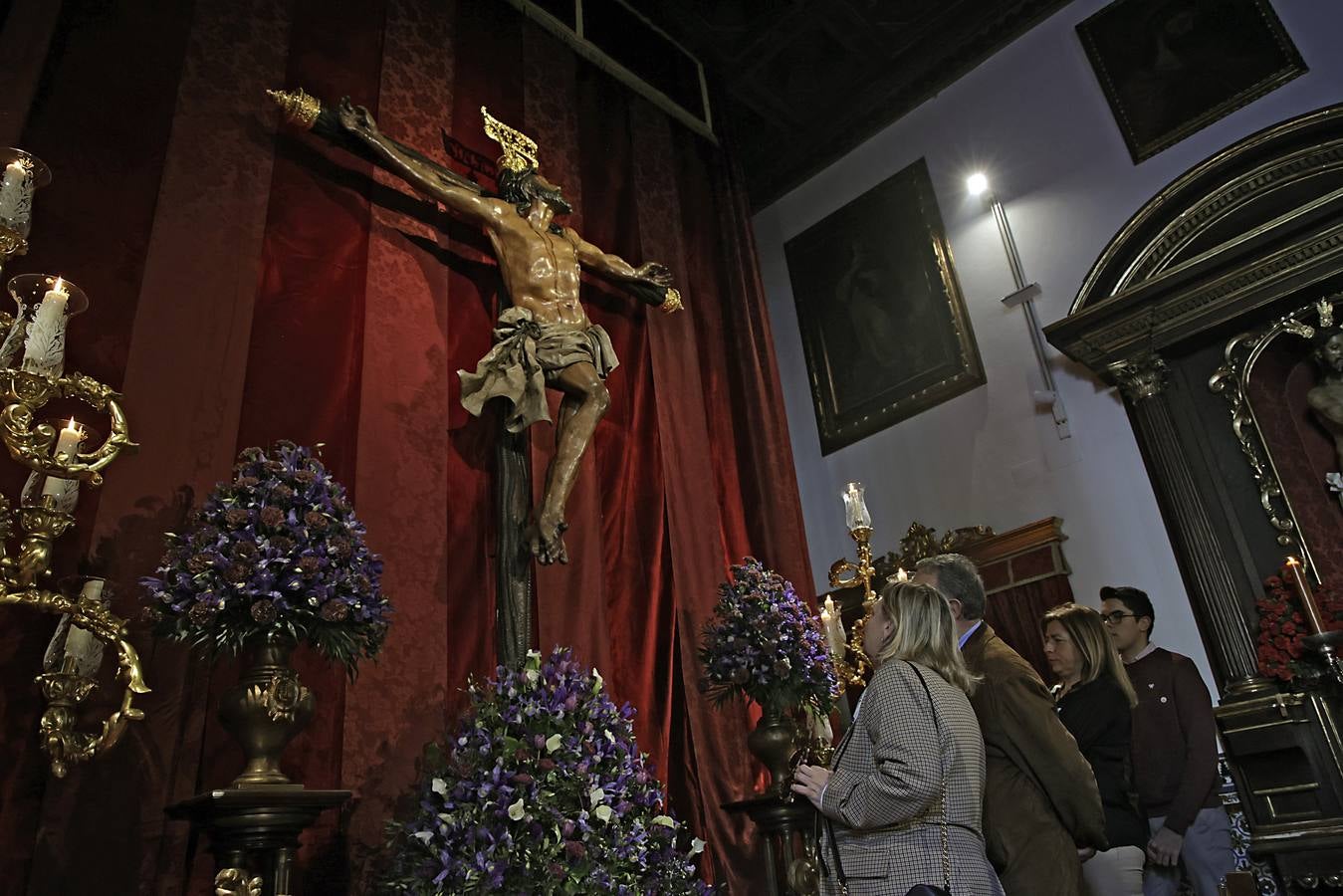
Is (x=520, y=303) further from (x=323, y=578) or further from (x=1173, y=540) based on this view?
(x=1173, y=540)

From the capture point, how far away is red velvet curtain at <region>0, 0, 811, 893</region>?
8.84 feet

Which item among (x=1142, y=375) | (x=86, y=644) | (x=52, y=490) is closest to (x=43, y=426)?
(x=52, y=490)

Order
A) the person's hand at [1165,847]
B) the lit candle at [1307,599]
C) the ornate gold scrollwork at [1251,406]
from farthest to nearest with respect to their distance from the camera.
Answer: the ornate gold scrollwork at [1251,406]
the lit candle at [1307,599]
the person's hand at [1165,847]

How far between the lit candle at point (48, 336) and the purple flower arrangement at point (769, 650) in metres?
2.22

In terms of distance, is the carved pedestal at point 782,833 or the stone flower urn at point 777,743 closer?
the carved pedestal at point 782,833

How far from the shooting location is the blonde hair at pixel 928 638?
7.34 ft

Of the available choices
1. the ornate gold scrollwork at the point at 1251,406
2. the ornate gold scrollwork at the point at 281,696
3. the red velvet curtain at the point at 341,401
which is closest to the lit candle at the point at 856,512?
the red velvet curtain at the point at 341,401

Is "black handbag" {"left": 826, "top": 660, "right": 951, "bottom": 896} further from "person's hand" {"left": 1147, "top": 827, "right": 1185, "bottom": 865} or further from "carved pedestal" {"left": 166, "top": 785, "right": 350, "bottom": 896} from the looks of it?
"person's hand" {"left": 1147, "top": 827, "right": 1185, "bottom": 865}

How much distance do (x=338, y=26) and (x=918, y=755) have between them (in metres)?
3.98

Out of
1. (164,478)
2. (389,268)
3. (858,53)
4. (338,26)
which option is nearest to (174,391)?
(164,478)

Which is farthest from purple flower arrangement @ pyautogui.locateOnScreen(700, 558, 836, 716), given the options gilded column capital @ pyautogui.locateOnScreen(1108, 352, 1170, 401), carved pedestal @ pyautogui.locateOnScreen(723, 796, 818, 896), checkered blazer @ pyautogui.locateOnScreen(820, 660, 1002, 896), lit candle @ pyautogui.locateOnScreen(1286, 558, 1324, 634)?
gilded column capital @ pyautogui.locateOnScreen(1108, 352, 1170, 401)

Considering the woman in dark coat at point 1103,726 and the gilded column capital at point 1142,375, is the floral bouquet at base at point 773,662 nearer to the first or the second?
the woman in dark coat at point 1103,726

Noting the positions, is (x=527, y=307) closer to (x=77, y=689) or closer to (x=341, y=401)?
(x=341, y=401)

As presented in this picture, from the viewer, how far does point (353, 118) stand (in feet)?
11.8
